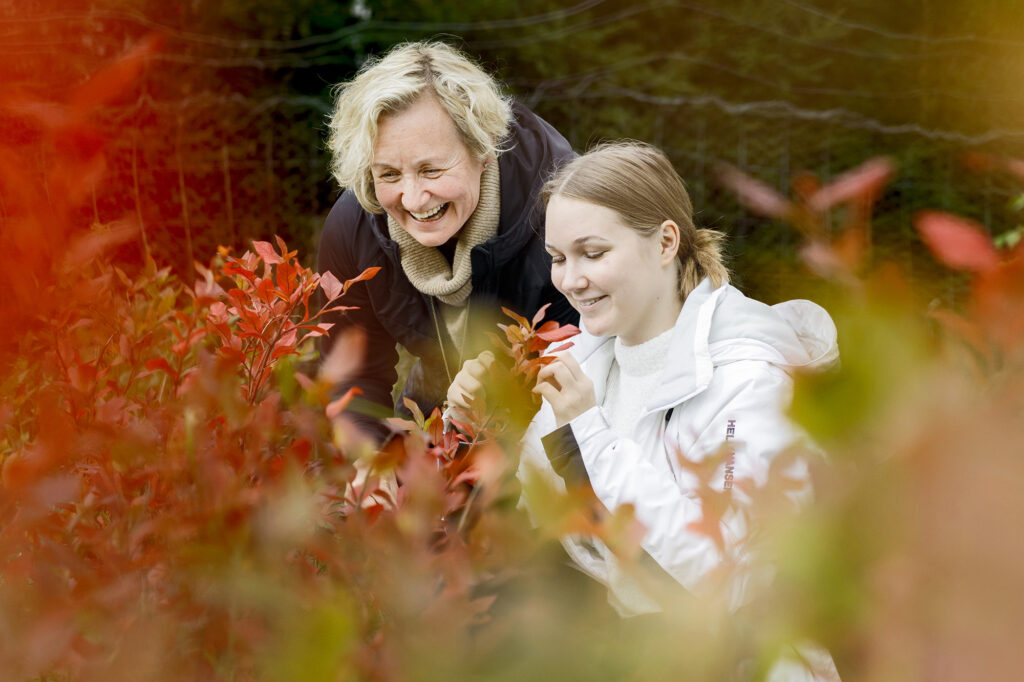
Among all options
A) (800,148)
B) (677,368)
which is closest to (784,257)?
(800,148)

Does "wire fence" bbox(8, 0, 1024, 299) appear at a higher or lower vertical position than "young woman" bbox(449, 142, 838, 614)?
lower

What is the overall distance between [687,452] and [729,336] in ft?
0.76

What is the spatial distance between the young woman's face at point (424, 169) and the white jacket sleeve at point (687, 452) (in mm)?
716

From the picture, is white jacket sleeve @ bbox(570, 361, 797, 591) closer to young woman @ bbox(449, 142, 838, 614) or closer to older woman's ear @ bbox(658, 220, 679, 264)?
young woman @ bbox(449, 142, 838, 614)

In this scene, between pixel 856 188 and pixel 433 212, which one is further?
pixel 433 212

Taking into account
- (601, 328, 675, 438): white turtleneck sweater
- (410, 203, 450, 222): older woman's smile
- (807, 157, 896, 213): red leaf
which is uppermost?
(807, 157, 896, 213): red leaf

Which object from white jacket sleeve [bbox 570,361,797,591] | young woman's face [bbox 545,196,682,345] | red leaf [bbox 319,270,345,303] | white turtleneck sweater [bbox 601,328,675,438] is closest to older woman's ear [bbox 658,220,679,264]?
young woman's face [bbox 545,196,682,345]

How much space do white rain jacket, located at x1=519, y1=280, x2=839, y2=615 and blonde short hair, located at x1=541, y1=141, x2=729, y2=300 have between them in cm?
8

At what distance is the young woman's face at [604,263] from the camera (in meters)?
1.72

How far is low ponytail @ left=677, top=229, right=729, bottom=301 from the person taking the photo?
6.03 ft

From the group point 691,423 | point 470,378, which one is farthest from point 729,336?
point 470,378

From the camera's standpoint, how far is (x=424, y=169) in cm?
209

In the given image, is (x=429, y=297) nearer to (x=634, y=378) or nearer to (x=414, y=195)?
(x=414, y=195)

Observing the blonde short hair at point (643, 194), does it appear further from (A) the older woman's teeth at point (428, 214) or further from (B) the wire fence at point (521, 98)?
(B) the wire fence at point (521, 98)
